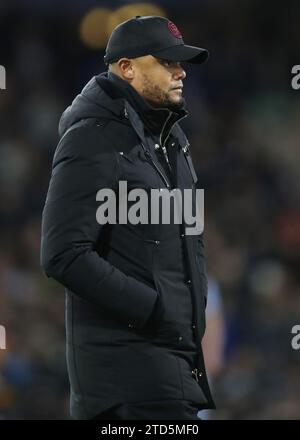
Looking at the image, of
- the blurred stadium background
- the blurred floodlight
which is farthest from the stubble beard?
the blurred floodlight

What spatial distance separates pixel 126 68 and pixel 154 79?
3.5 inches

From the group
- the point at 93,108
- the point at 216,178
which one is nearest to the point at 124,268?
the point at 93,108

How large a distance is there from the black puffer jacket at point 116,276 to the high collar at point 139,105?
0.05ft

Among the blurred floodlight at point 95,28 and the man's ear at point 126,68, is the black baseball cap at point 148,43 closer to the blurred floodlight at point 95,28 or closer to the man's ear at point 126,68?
the man's ear at point 126,68

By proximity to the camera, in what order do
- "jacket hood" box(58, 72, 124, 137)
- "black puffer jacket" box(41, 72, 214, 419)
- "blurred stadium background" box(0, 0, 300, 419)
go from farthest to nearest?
"blurred stadium background" box(0, 0, 300, 419) < "jacket hood" box(58, 72, 124, 137) < "black puffer jacket" box(41, 72, 214, 419)

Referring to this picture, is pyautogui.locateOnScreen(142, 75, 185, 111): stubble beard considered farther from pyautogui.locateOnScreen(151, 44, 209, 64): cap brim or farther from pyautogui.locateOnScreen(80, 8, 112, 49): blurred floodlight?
pyautogui.locateOnScreen(80, 8, 112, 49): blurred floodlight

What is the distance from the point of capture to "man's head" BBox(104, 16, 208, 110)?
282cm

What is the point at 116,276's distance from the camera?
262 centimetres

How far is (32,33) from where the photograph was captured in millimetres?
6820

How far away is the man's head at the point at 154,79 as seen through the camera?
111 inches

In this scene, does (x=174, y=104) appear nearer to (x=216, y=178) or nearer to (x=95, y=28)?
(x=216, y=178)

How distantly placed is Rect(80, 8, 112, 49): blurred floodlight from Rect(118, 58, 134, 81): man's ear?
3.93 meters

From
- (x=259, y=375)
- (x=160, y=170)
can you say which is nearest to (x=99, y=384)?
(x=160, y=170)

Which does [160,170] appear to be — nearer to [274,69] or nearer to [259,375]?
[259,375]
